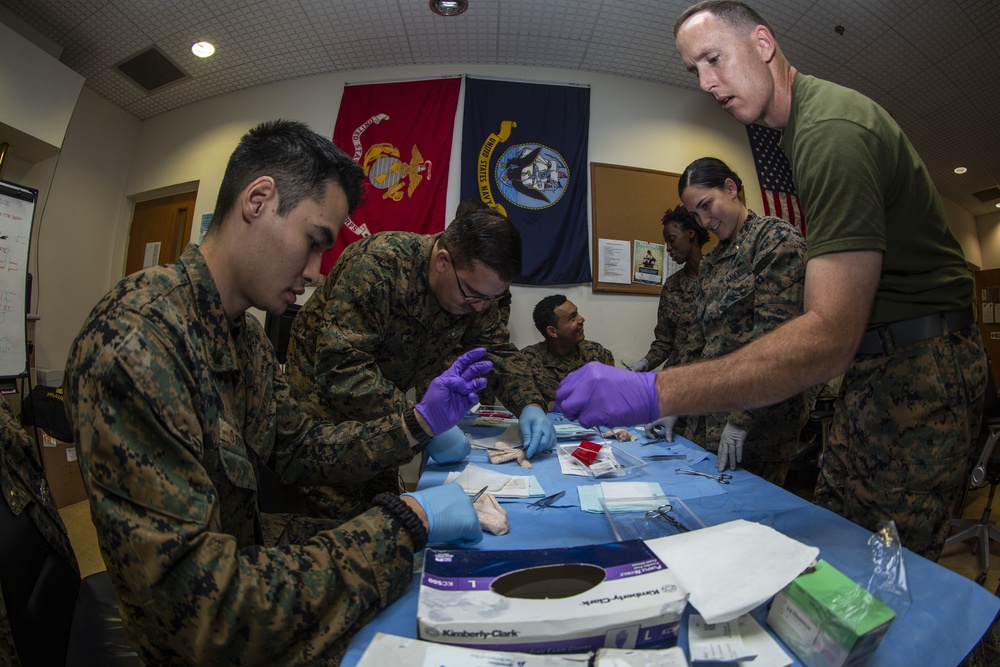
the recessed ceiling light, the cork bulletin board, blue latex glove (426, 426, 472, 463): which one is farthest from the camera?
the cork bulletin board

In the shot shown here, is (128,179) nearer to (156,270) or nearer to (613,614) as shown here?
(156,270)

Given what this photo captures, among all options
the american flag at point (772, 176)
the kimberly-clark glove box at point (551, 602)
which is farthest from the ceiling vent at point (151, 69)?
the american flag at point (772, 176)

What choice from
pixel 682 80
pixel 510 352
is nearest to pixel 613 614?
pixel 510 352

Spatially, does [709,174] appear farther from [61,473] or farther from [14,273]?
[61,473]

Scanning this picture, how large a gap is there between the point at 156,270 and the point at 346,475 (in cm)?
60

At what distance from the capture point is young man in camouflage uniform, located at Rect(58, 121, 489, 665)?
536mm

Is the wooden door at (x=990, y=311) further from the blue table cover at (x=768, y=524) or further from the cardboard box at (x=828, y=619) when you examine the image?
the cardboard box at (x=828, y=619)

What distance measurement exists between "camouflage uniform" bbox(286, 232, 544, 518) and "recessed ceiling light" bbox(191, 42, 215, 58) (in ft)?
9.57

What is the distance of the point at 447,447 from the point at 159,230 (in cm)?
455

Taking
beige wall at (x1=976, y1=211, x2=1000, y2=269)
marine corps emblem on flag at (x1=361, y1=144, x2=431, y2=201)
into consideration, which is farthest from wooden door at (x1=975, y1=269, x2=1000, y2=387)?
marine corps emblem on flag at (x1=361, y1=144, x2=431, y2=201)

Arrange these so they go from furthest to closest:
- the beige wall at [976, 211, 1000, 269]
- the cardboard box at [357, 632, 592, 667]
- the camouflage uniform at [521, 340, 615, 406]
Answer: the beige wall at [976, 211, 1000, 269]
the camouflage uniform at [521, 340, 615, 406]
the cardboard box at [357, 632, 592, 667]

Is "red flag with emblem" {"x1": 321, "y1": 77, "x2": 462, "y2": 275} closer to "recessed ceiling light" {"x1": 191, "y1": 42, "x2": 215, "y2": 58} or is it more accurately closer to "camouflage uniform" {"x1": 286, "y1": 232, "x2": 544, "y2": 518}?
"recessed ceiling light" {"x1": 191, "y1": 42, "x2": 215, "y2": 58}

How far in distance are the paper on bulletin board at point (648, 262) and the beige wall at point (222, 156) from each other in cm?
16

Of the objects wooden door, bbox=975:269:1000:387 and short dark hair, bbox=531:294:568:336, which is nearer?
short dark hair, bbox=531:294:568:336
